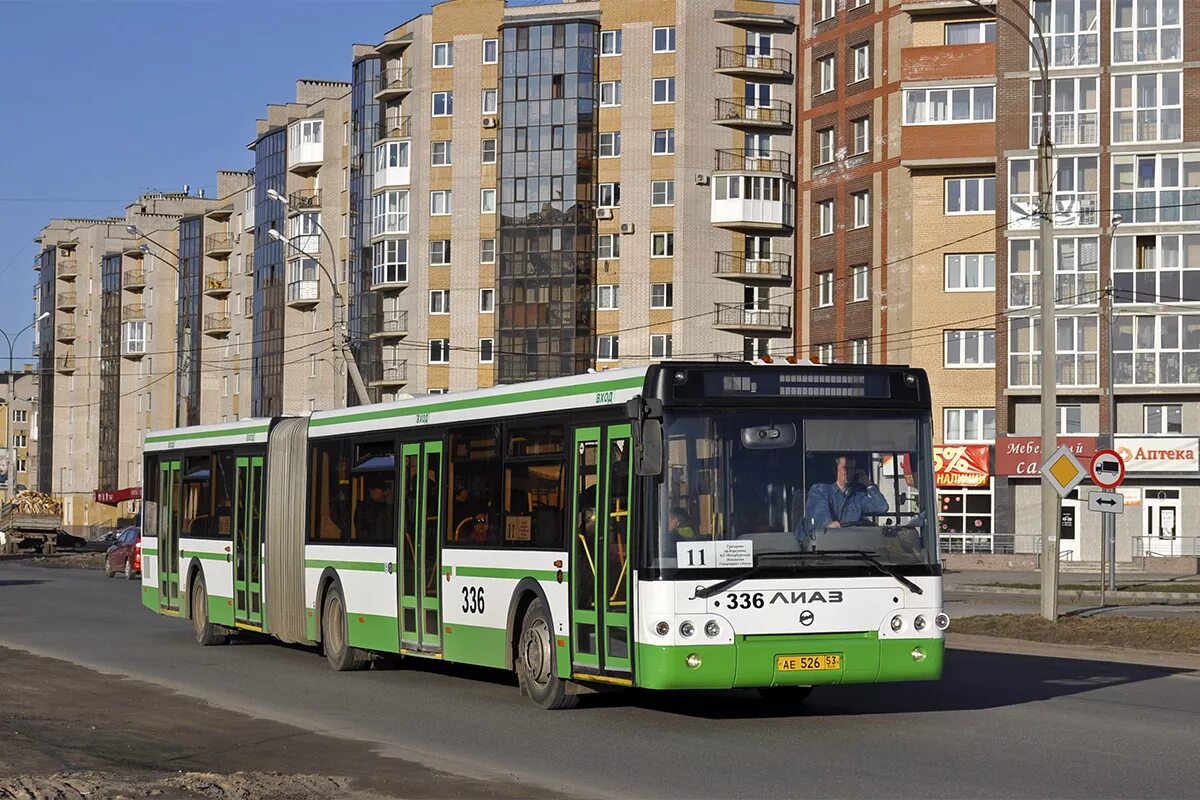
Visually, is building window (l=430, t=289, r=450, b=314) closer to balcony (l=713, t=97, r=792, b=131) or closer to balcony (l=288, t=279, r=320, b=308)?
balcony (l=288, t=279, r=320, b=308)

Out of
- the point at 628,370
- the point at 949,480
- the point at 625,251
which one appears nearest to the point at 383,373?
the point at 625,251

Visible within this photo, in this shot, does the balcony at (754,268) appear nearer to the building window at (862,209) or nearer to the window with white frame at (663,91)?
the window with white frame at (663,91)

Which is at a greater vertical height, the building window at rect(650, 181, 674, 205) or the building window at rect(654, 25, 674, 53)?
the building window at rect(654, 25, 674, 53)

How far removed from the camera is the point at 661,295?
283 ft

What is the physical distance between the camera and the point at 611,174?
87375mm

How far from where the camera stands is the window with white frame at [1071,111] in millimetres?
66438

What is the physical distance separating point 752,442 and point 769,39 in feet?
247

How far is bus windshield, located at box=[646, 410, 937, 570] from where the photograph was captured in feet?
47.5

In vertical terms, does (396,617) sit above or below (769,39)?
below

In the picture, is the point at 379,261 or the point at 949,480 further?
the point at 379,261

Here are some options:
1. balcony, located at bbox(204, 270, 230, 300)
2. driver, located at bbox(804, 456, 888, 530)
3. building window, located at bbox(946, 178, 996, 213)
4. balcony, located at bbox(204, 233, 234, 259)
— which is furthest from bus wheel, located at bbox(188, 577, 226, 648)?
balcony, located at bbox(204, 233, 234, 259)

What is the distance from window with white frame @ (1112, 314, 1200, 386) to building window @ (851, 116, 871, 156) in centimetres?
1252

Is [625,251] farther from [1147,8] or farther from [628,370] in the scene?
[628,370]

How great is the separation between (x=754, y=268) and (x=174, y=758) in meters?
74.3
